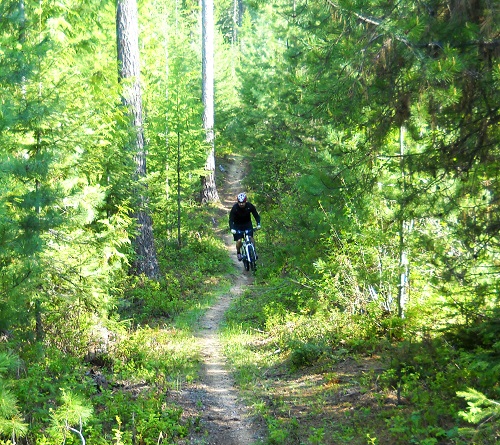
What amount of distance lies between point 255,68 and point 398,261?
70.0ft

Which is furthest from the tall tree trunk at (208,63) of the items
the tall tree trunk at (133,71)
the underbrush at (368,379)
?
the underbrush at (368,379)

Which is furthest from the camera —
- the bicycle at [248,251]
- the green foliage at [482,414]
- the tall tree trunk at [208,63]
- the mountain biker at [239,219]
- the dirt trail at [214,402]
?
the tall tree trunk at [208,63]

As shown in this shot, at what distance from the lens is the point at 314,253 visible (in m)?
11.0

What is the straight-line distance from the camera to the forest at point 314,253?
5.05 metres

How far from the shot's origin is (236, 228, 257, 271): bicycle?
15.8 m

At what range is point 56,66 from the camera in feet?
26.2

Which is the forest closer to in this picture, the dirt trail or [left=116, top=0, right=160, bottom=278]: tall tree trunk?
[left=116, top=0, right=160, bottom=278]: tall tree trunk

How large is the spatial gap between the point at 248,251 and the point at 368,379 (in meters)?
9.75

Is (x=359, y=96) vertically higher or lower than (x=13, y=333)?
higher

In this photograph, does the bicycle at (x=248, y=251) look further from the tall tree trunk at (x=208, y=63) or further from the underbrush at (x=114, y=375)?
the tall tree trunk at (x=208, y=63)

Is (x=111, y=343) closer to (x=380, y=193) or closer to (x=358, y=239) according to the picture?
(x=358, y=239)

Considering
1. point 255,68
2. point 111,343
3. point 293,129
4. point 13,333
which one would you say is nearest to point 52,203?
point 13,333

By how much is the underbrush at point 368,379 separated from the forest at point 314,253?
0.03 m

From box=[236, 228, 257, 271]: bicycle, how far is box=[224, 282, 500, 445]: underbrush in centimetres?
610
